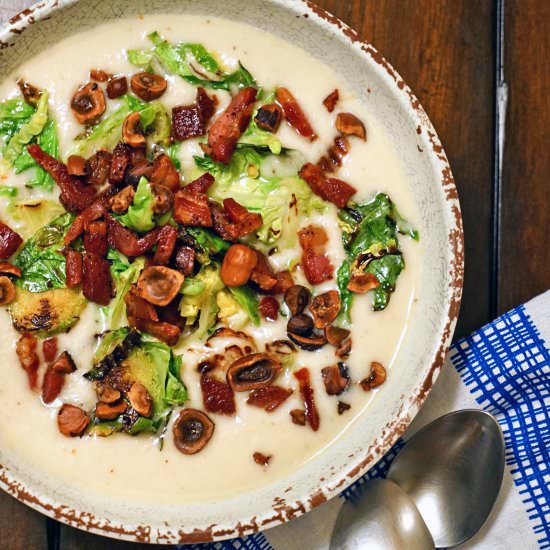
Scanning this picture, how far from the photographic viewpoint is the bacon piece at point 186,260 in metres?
2.28

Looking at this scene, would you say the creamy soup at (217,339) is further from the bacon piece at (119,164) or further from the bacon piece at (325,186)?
the bacon piece at (119,164)

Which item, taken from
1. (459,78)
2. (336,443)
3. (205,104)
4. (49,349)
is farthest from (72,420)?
(459,78)

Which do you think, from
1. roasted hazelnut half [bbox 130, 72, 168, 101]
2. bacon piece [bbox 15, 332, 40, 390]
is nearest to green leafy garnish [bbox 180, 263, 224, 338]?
bacon piece [bbox 15, 332, 40, 390]

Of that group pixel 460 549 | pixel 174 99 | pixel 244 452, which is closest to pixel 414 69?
pixel 174 99

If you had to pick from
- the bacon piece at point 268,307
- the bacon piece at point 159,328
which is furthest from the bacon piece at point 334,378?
the bacon piece at point 159,328

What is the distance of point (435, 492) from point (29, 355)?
140 centimetres

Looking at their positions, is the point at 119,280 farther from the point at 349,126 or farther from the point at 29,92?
the point at 349,126

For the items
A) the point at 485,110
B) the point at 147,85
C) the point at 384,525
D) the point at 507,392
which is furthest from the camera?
the point at 485,110

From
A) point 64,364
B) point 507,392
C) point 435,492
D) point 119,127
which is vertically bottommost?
point 435,492

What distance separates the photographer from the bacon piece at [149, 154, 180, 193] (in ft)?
7.45

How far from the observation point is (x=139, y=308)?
2.24m

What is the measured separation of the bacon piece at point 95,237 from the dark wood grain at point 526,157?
1.40 m

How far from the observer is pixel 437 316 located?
7.70 ft

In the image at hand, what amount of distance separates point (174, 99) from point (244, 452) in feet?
3.66
